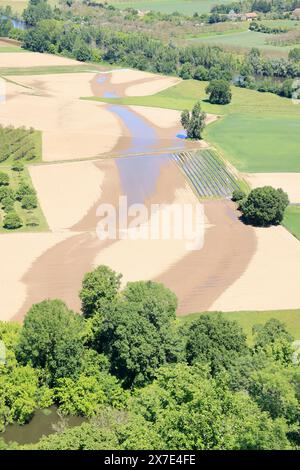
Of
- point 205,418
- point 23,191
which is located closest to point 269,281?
point 205,418

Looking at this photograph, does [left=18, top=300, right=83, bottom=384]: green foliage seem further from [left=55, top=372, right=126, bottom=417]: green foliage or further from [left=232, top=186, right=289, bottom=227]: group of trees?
[left=232, top=186, right=289, bottom=227]: group of trees

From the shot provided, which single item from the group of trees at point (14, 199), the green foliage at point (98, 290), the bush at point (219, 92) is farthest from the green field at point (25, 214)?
the bush at point (219, 92)

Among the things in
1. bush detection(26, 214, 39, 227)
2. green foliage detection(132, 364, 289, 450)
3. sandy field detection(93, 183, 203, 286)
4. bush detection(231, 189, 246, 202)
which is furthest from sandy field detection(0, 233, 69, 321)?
bush detection(231, 189, 246, 202)

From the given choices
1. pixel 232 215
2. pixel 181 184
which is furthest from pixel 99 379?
pixel 181 184

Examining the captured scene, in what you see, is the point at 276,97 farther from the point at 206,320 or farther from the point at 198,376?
the point at 198,376

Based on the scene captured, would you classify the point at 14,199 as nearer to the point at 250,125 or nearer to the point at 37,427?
the point at 37,427

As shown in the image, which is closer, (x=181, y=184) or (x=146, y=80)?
(x=181, y=184)

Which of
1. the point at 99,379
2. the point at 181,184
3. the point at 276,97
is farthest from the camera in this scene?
the point at 276,97
